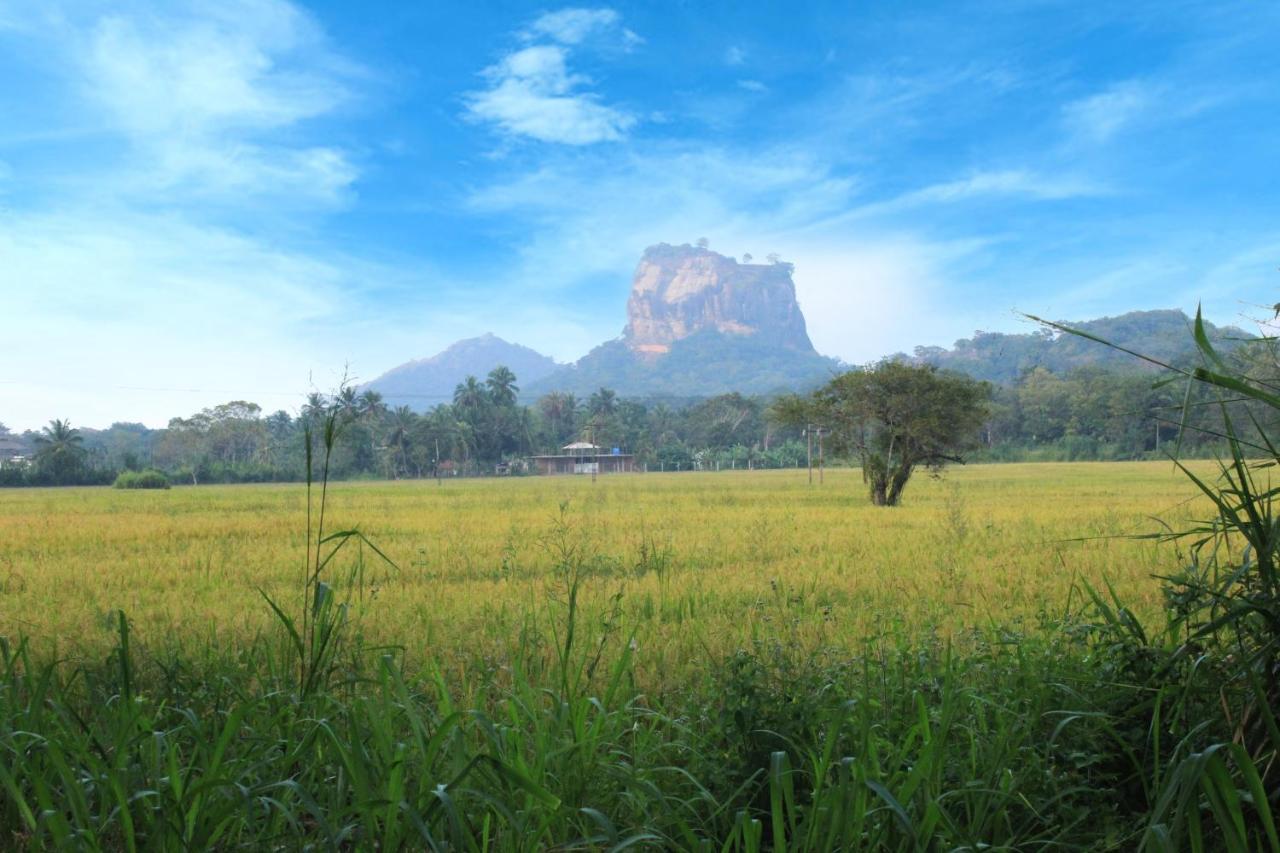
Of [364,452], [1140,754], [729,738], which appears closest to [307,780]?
[729,738]

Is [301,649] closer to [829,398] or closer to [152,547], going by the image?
[152,547]

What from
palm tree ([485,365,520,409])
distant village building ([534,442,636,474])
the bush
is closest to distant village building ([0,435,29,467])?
the bush

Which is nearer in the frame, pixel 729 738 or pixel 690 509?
pixel 729 738

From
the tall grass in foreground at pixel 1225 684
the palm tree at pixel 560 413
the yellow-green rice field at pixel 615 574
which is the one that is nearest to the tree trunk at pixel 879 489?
the yellow-green rice field at pixel 615 574

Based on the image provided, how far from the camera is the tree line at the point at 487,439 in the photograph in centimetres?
5359

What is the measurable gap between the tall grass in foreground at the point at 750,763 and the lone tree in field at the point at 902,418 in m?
21.2

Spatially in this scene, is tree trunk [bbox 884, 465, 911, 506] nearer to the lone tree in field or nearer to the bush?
the lone tree in field

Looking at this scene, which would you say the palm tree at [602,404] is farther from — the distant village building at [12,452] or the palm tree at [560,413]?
the distant village building at [12,452]

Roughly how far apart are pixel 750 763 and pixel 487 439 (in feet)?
309

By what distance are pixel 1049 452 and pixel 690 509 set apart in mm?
44266

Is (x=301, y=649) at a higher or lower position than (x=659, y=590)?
higher

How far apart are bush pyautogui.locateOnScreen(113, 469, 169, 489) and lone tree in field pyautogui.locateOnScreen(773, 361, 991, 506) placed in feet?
140

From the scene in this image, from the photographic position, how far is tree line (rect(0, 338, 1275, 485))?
53.6 m

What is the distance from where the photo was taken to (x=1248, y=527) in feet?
7.71
